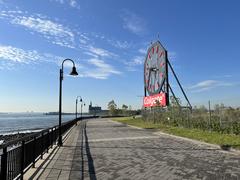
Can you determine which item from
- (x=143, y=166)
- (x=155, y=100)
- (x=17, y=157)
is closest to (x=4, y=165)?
(x=17, y=157)

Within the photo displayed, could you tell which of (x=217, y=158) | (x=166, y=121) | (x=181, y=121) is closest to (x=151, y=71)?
(x=166, y=121)

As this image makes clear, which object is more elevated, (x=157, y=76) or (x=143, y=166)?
(x=157, y=76)

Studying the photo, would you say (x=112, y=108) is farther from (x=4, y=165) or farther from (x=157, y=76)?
(x=4, y=165)

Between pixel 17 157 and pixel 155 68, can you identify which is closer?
pixel 17 157

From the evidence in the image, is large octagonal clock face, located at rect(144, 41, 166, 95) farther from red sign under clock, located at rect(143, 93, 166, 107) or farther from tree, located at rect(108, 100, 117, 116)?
tree, located at rect(108, 100, 117, 116)

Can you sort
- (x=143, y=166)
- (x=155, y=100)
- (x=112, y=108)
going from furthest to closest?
(x=112, y=108) → (x=155, y=100) → (x=143, y=166)

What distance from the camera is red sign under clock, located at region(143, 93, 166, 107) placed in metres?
46.9

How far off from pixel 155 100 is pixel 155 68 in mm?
5156

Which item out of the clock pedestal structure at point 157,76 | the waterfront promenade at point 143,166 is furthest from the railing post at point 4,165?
the clock pedestal structure at point 157,76

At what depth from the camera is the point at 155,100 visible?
165ft

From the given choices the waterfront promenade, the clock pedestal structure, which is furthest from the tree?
the waterfront promenade

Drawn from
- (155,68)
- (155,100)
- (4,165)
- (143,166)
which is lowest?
(143,166)

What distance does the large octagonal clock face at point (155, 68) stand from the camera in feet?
Answer: 159

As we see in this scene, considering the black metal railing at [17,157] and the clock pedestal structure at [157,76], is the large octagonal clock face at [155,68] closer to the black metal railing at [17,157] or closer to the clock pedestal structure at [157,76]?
the clock pedestal structure at [157,76]
